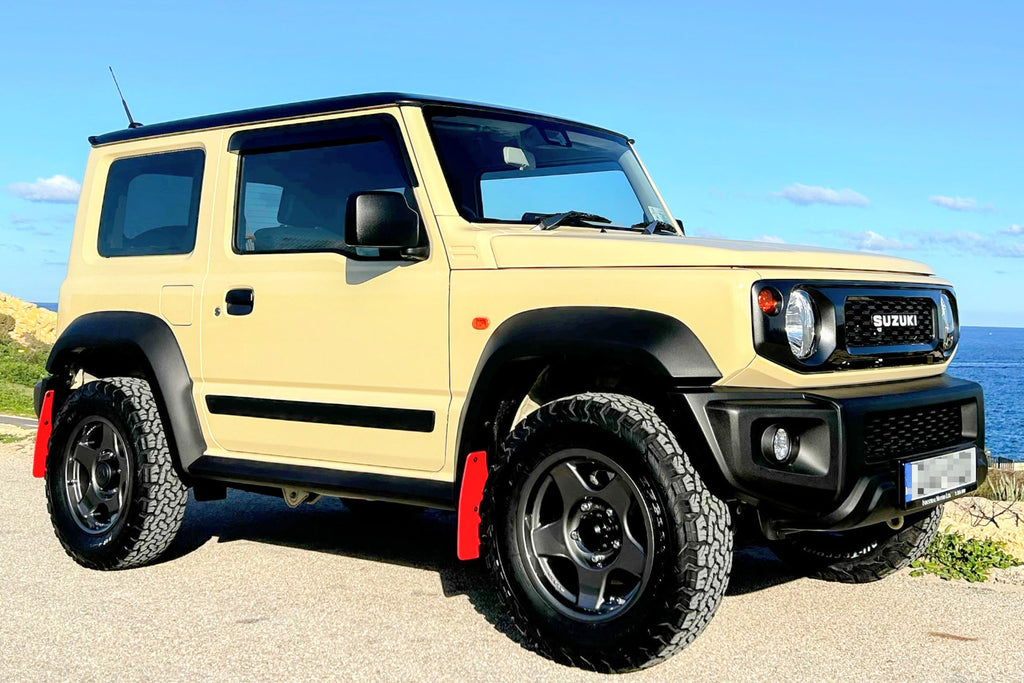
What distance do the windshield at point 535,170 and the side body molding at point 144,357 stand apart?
5.51 ft

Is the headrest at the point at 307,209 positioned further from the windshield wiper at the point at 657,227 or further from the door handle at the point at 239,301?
the windshield wiper at the point at 657,227

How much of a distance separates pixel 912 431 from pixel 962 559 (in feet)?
5.54

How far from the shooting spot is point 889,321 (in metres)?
4.16

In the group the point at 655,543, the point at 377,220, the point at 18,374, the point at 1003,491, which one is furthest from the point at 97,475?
the point at 18,374

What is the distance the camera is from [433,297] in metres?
4.43

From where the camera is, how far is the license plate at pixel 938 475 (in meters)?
3.88

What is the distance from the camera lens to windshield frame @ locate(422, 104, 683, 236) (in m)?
4.62

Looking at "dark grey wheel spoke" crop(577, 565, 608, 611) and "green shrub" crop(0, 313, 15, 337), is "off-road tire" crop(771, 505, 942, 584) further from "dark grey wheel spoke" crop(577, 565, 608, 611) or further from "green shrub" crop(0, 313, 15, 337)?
"green shrub" crop(0, 313, 15, 337)

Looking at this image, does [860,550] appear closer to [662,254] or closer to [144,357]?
[662,254]

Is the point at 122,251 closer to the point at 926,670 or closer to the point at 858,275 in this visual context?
the point at 858,275

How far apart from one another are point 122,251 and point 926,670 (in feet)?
13.7

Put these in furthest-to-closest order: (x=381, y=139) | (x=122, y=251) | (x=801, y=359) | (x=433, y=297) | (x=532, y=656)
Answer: (x=122, y=251), (x=381, y=139), (x=433, y=297), (x=532, y=656), (x=801, y=359)

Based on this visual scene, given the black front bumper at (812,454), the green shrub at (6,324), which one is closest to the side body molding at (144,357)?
the black front bumper at (812,454)

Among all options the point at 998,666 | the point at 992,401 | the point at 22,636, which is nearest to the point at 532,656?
the point at 998,666
